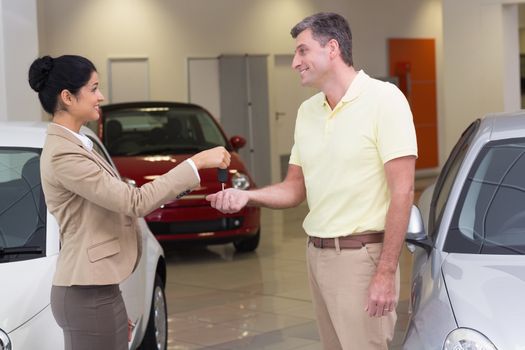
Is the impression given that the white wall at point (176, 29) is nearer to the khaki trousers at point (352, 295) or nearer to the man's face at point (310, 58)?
the man's face at point (310, 58)

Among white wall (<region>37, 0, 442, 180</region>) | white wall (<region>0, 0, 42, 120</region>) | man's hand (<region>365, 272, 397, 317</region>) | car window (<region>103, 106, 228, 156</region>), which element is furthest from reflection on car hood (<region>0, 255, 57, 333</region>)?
white wall (<region>37, 0, 442, 180</region>)

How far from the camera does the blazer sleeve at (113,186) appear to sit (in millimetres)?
3359

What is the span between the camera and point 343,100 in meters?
3.58

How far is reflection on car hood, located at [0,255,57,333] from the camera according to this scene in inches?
162

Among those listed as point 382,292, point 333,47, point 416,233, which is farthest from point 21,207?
point 382,292

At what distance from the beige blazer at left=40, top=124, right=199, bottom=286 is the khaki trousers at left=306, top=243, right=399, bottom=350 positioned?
23.0 inches

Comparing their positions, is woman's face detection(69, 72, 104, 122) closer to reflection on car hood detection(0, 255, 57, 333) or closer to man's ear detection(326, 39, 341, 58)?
man's ear detection(326, 39, 341, 58)

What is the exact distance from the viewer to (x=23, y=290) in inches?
167

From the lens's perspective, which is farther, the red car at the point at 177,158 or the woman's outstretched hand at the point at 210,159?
the red car at the point at 177,158

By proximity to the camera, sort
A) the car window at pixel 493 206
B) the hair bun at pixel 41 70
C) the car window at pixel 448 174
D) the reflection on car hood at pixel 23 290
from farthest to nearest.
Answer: the car window at pixel 448 174
the car window at pixel 493 206
the reflection on car hood at pixel 23 290
the hair bun at pixel 41 70

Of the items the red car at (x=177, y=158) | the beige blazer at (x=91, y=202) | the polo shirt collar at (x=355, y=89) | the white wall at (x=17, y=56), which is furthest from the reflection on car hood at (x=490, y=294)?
the white wall at (x=17, y=56)

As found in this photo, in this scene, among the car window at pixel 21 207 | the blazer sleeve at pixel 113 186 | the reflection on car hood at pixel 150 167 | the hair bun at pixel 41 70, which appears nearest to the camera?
the blazer sleeve at pixel 113 186

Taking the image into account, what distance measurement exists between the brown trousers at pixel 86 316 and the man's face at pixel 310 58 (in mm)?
1023

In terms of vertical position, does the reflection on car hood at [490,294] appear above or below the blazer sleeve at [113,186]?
below
